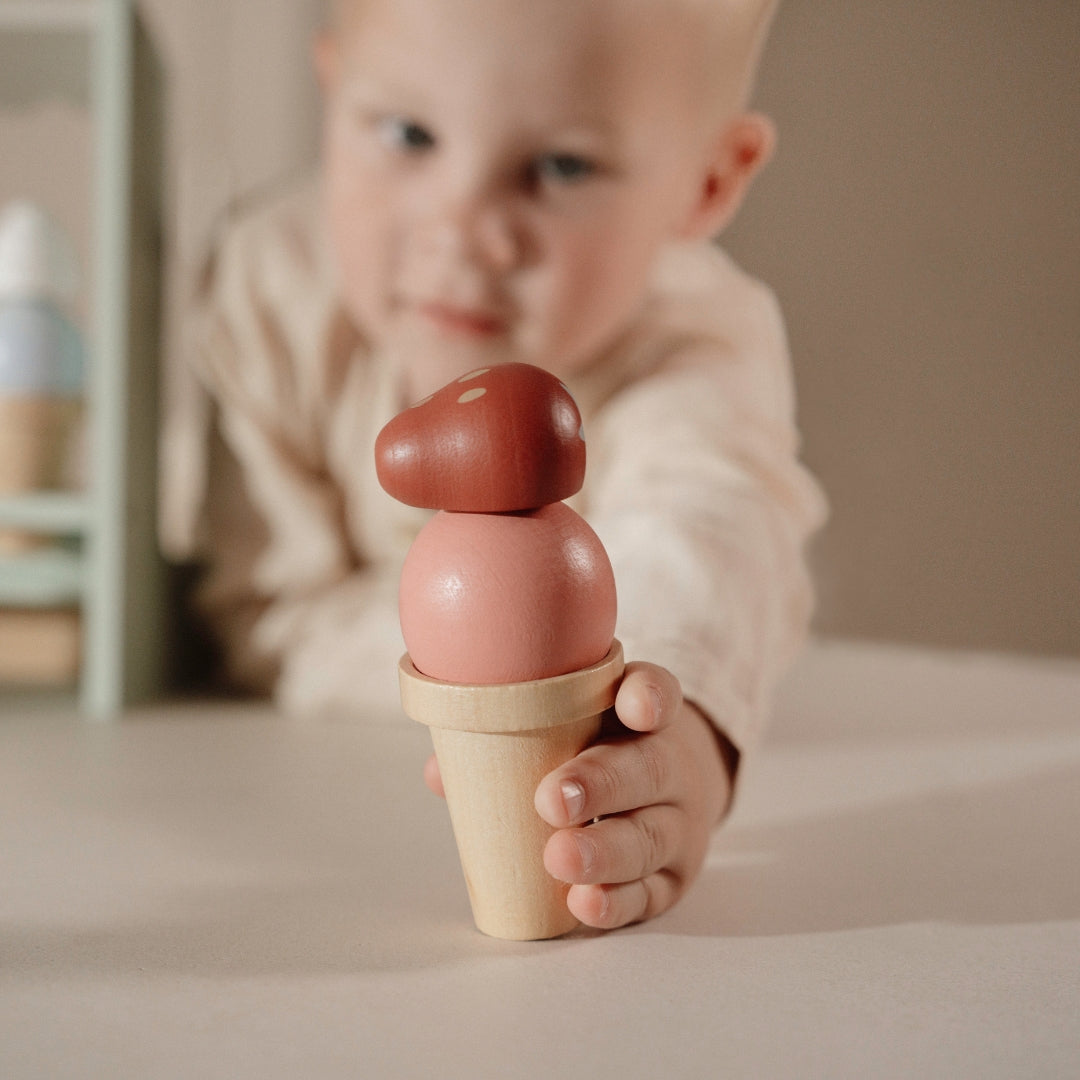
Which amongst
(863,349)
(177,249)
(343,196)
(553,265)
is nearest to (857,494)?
(863,349)

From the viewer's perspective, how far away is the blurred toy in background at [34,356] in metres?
0.73

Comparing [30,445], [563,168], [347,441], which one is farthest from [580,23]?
[30,445]

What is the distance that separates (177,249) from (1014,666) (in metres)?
0.68

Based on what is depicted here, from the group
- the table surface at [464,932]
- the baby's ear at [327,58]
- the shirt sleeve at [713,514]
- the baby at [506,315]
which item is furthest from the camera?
the baby's ear at [327,58]

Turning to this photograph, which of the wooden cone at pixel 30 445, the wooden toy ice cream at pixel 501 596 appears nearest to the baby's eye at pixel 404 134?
the wooden cone at pixel 30 445

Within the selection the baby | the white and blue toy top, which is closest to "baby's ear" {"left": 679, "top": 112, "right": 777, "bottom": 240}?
the baby

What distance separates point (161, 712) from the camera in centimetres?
74

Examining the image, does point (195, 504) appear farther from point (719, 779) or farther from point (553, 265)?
point (719, 779)

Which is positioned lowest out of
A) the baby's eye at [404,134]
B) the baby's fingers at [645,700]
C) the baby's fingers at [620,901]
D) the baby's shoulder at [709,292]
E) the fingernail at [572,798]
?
the baby's fingers at [620,901]

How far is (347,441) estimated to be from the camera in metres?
0.79

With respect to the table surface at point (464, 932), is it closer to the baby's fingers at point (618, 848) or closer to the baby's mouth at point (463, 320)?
the baby's fingers at point (618, 848)

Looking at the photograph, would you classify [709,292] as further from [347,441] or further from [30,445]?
[30,445]

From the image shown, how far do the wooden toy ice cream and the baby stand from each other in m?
0.16

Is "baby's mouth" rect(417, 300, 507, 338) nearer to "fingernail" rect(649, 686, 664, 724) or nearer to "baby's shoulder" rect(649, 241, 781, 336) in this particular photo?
"baby's shoulder" rect(649, 241, 781, 336)
